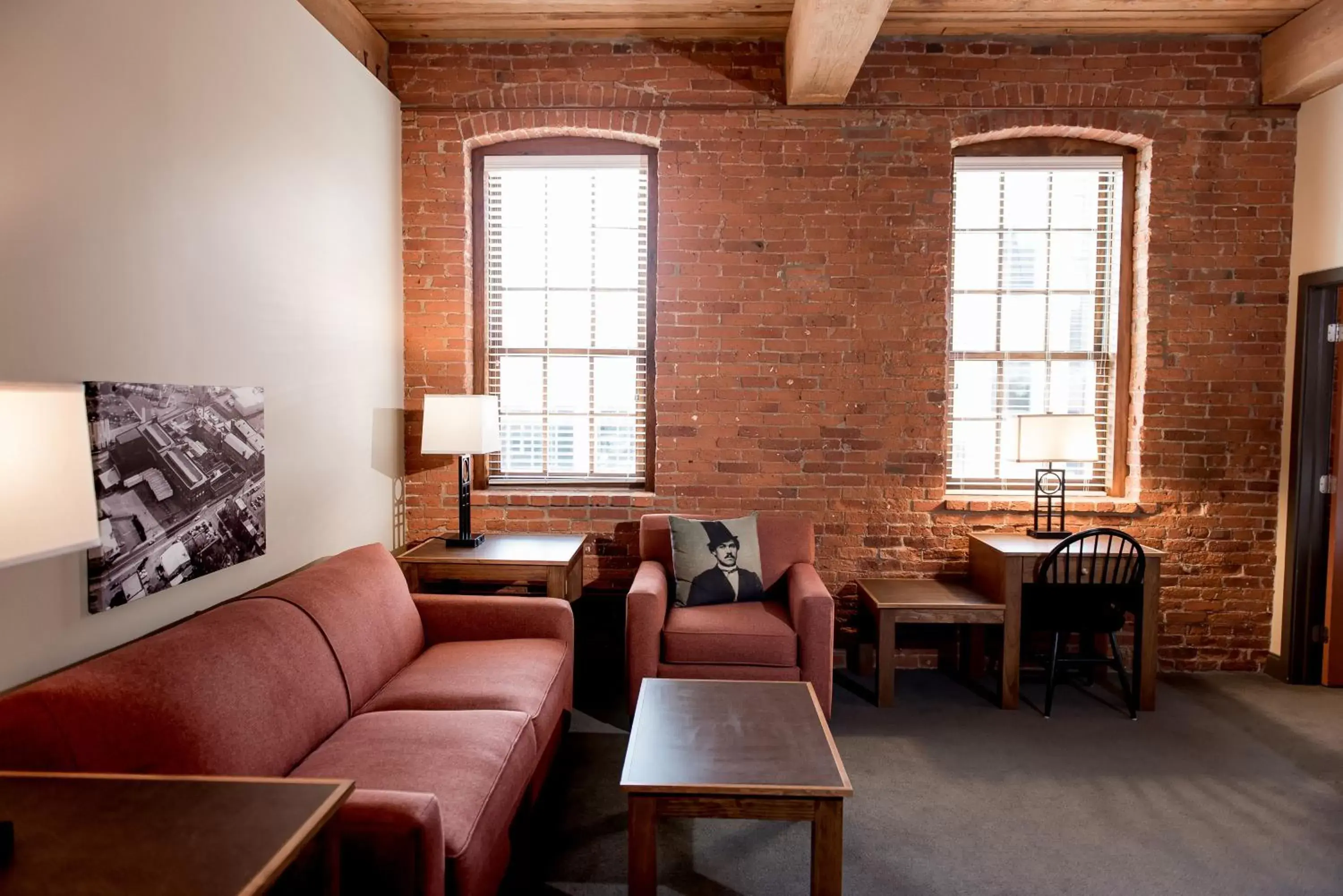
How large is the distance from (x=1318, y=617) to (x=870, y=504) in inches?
94.6

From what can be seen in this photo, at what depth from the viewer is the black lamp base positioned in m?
4.05

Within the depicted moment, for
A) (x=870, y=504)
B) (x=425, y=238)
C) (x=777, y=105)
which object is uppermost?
(x=777, y=105)

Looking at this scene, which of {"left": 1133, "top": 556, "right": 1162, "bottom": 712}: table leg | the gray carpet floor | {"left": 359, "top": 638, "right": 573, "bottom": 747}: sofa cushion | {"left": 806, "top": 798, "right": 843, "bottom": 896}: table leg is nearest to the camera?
{"left": 806, "top": 798, "right": 843, "bottom": 896}: table leg

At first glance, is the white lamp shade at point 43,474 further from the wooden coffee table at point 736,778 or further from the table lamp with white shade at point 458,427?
the table lamp with white shade at point 458,427

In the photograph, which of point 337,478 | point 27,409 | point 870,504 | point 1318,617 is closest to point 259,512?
point 337,478

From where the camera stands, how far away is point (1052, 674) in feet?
12.3

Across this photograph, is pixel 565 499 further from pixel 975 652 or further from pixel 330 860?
pixel 330 860

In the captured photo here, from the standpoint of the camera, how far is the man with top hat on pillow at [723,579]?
3893 mm

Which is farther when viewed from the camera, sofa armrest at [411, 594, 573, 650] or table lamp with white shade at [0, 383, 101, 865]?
sofa armrest at [411, 594, 573, 650]

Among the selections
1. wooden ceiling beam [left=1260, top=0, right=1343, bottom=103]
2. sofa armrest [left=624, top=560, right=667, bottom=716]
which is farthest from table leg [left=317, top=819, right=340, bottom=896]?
wooden ceiling beam [left=1260, top=0, right=1343, bottom=103]

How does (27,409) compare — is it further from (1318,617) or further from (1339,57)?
(1318,617)

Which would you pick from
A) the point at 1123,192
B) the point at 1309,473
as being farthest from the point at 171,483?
the point at 1309,473

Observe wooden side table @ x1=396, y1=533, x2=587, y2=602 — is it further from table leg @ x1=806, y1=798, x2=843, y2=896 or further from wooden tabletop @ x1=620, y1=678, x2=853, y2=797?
table leg @ x1=806, y1=798, x2=843, y2=896

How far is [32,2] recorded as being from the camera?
1942 millimetres
